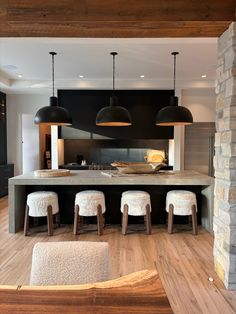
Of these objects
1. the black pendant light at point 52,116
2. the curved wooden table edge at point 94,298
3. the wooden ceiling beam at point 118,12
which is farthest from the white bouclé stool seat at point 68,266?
the black pendant light at point 52,116

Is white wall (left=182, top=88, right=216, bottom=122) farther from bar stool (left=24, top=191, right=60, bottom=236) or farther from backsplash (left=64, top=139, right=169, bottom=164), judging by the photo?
bar stool (left=24, top=191, right=60, bottom=236)

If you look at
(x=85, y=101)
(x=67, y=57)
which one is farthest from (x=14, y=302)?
(x=85, y=101)

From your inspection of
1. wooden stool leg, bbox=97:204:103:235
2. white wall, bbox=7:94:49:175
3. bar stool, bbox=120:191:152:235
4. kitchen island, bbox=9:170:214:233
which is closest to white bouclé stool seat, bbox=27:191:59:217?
kitchen island, bbox=9:170:214:233

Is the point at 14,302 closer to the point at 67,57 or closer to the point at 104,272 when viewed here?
the point at 104,272

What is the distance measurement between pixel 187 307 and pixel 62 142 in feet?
18.4

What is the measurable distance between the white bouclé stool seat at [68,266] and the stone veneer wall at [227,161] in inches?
61.8

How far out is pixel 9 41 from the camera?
3.84 metres

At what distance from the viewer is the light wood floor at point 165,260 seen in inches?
87.8

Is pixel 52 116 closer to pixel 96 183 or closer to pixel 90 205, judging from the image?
pixel 96 183

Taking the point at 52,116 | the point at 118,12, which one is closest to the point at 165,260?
the point at 118,12

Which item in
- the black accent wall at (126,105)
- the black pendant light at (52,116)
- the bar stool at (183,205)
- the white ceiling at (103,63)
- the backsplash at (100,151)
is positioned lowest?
the bar stool at (183,205)

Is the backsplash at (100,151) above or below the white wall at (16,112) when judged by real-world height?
below

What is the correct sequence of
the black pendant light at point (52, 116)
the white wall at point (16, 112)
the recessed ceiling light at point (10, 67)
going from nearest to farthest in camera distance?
1. the black pendant light at point (52, 116)
2. the recessed ceiling light at point (10, 67)
3. the white wall at point (16, 112)

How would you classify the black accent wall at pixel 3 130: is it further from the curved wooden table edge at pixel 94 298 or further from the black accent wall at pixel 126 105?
the curved wooden table edge at pixel 94 298
